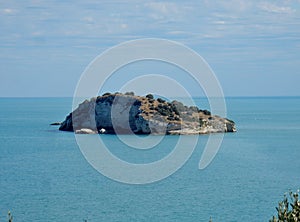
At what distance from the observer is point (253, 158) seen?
176 feet

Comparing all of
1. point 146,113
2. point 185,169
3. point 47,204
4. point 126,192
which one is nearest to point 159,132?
point 146,113

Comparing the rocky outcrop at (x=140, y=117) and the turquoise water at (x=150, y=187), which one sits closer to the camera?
the turquoise water at (x=150, y=187)

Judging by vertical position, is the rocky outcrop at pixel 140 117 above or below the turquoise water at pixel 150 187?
above

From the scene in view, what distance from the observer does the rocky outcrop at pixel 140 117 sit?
75938mm

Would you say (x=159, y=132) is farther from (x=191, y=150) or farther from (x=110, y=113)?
(x=191, y=150)

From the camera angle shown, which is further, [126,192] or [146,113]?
[146,113]

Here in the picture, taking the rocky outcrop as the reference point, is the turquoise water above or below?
below

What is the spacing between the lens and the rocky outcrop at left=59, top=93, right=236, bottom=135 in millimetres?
75938

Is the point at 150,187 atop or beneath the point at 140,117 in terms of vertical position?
beneath

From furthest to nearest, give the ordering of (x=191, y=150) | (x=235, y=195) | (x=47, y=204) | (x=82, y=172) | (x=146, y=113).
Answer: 1. (x=146, y=113)
2. (x=191, y=150)
3. (x=82, y=172)
4. (x=235, y=195)
5. (x=47, y=204)

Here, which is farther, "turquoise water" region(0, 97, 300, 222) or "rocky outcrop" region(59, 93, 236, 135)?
"rocky outcrop" region(59, 93, 236, 135)

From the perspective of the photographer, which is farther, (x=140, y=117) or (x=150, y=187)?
(x=140, y=117)

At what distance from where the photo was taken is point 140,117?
75812 mm

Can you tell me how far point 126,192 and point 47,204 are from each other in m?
6.03
